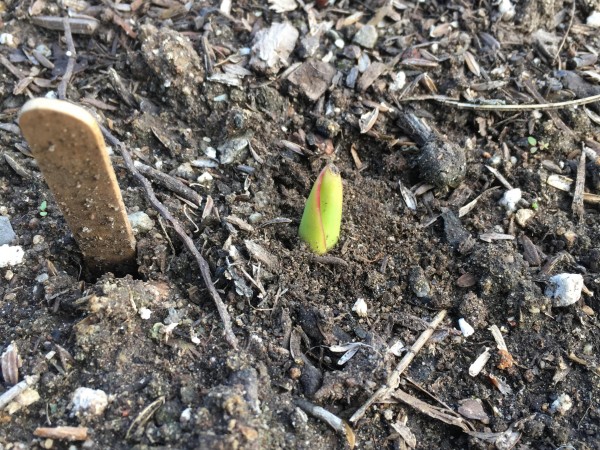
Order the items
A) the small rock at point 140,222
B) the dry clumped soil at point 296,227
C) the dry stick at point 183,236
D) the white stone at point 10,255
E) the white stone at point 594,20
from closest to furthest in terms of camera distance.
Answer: the dry clumped soil at point 296,227, the dry stick at point 183,236, the white stone at point 10,255, the small rock at point 140,222, the white stone at point 594,20

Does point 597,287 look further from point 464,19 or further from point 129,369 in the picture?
point 129,369

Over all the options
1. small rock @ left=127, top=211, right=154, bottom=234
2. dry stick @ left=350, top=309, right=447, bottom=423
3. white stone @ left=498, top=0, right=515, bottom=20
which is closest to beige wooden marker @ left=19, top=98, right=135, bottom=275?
small rock @ left=127, top=211, right=154, bottom=234

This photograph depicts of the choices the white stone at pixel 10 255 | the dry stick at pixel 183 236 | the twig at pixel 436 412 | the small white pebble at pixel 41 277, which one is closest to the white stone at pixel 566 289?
the twig at pixel 436 412

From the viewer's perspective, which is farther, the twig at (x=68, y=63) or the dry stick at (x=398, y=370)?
the twig at (x=68, y=63)

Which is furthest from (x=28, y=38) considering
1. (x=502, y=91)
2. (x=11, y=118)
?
Result: (x=502, y=91)

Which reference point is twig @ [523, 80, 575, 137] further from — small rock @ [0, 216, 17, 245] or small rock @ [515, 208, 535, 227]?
small rock @ [0, 216, 17, 245]

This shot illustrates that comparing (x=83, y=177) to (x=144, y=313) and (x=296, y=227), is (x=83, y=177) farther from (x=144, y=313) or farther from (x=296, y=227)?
(x=296, y=227)

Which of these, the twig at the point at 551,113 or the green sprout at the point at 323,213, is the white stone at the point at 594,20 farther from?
the green sprout at the point at 323,213
